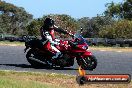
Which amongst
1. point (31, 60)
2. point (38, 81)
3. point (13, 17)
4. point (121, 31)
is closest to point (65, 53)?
point (31, 60)

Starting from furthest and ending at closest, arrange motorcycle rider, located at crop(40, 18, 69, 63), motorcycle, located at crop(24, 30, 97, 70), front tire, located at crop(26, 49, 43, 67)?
front tire, located at crop(26, 49, 43, 67), motorcycle rider, located at crop(40, 18, 69, 63), motorcycle, located at crop(24, 30, 97, 70)

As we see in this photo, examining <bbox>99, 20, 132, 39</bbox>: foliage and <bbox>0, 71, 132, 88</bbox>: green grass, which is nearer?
<bbox>0, 71, 132, 88</bbox>: green grass

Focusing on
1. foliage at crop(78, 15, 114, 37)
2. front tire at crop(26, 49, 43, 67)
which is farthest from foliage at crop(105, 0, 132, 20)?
front tire at crop(26, 49, 43, 67)

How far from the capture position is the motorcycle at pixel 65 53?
51.9 ft

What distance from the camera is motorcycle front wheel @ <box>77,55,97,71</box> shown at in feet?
51.4

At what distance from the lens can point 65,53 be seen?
16094mm

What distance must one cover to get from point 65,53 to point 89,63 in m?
0.91

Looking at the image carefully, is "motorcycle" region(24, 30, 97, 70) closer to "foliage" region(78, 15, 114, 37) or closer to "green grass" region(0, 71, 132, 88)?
"green grass" region(0, 71, 132, 88)

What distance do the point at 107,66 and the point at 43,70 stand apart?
2572 millimetres

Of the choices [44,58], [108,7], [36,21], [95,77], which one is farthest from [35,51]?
[108,7]

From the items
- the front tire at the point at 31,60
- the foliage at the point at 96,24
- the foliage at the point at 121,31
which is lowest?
the foliage at the point at 96,24

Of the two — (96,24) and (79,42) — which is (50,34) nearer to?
(79,42)

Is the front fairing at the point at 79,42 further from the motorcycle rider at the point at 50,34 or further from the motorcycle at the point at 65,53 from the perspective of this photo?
the motorcycle rider at the point at 50,34

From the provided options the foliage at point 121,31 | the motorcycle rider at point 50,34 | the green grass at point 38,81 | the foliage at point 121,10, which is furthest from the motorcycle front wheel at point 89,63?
the foliage at point 121,10
